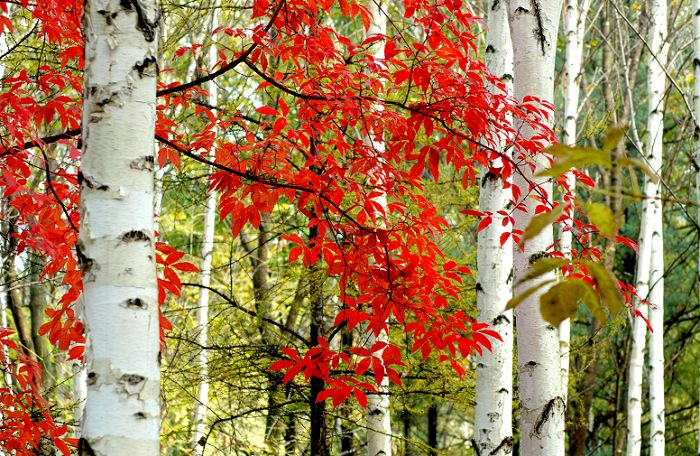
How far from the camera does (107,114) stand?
1847 mm

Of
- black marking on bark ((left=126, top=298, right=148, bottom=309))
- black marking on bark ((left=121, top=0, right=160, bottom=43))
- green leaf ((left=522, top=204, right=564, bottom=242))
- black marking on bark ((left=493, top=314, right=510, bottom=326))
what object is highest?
black marking on bark ((left=121, top=0, right=160, bottom=43))

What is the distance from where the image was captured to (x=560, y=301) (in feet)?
3.90

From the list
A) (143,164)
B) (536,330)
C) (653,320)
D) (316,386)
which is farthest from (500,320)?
(653,320)

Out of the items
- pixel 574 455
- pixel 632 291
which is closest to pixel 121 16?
pixel 632 291

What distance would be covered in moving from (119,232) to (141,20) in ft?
1.70

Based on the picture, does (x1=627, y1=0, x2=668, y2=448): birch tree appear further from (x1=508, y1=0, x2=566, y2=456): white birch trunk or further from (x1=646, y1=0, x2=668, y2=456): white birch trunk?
(x1=508, y1=0, x2=566, y2=456): white birch trunk

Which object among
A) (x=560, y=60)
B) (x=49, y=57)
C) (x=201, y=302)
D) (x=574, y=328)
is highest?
(x=560, y=60)

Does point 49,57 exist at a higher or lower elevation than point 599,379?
higher

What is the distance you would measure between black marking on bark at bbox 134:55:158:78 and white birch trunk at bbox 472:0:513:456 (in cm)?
204

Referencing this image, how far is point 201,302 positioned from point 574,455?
4476 mm

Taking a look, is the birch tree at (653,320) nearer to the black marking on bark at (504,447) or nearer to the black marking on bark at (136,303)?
the black marking on bark at (504,447)

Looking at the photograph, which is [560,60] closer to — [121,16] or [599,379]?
[599,379]

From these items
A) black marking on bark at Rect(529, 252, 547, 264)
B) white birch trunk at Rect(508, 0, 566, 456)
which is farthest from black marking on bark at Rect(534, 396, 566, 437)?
black marking on bark at Rect(529, 252, 547, 264)

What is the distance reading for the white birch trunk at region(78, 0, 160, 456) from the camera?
1.72m
